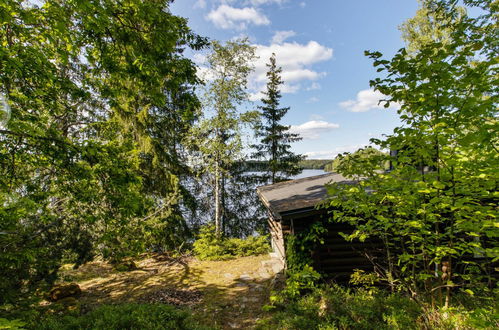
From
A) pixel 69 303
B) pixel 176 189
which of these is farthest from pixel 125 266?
pixel 176 189

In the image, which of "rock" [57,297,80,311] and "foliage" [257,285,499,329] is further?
"rock" [57,297,80,311]

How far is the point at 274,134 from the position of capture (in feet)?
65.9

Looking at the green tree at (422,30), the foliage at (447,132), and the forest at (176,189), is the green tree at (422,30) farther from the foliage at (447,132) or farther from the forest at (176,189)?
the foliage at (447,132)

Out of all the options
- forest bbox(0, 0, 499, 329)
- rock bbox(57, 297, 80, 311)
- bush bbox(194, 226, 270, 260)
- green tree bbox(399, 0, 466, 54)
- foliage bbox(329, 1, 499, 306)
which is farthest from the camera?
green tree bbox(399, 0, 466, 54)

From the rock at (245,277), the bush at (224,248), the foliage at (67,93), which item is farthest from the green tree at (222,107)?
the foliage at (67,93)

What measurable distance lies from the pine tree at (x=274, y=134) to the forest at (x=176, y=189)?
889cm

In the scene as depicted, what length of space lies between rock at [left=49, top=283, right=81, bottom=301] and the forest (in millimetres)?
39

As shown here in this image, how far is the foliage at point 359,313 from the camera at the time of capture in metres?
4.81

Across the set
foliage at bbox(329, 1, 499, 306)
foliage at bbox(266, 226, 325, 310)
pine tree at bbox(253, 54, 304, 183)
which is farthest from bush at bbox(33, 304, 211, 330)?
pine tree at bbox(253, 54, 304, 183)

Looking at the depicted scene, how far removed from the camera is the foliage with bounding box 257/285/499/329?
4.81m

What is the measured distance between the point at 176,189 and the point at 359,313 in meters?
9.54

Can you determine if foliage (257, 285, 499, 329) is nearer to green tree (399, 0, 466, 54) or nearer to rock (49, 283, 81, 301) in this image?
rock (49, 283, 81, 301)

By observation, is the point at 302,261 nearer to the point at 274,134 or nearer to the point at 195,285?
the point at 195,285

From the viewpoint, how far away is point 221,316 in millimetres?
6977
